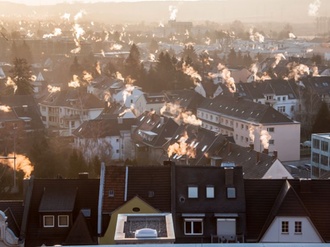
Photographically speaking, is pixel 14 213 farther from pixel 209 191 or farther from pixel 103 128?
pixel 103 128

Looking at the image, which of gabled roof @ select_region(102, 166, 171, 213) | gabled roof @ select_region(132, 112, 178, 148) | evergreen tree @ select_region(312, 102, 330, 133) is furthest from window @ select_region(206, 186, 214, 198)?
evergreen tree @ select_region(312, 102, 330, 133)

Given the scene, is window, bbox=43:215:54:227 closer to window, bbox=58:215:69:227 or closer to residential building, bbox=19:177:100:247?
residential building, bbox=19:177:100:247

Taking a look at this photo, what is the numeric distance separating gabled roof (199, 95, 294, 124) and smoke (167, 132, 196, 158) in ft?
25.2

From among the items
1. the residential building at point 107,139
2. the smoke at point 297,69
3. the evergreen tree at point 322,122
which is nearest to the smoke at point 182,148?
the residential building at point 107,139

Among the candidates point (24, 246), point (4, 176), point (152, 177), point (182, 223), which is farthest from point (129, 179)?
point (4, 176)

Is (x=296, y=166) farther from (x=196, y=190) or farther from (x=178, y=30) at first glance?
(x=178, y=30)

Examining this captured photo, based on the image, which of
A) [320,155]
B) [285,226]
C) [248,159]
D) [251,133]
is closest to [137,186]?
[285,226]

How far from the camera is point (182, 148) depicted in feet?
121

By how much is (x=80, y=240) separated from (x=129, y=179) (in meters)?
2.49

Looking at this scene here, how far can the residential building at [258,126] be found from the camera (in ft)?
143

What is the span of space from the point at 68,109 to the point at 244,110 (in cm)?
1287

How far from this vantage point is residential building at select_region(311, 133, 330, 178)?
3881 centimetres

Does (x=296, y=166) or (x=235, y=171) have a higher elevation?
(x=235, y=171)

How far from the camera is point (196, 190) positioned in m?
22.3
